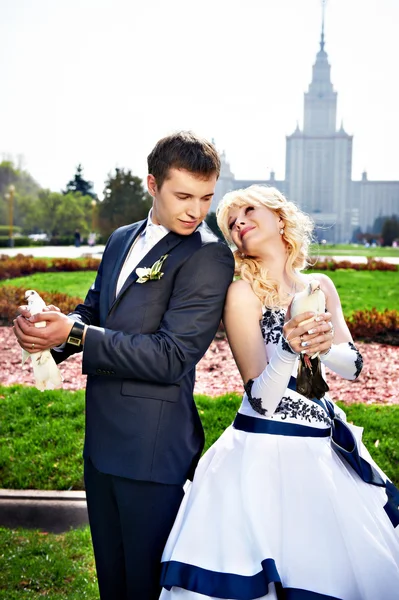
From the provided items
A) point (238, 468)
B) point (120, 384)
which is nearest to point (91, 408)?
point (120, 384)

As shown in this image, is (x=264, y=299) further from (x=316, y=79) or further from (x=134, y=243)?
(x=316, y=79)

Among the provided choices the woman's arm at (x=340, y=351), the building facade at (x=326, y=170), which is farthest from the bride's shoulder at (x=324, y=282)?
the building facade at (x=326, y=170)

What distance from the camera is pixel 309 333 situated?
6.42 ft

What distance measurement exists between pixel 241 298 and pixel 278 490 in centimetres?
71

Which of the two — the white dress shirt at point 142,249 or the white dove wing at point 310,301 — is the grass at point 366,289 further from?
the white dove wing at point 310,301

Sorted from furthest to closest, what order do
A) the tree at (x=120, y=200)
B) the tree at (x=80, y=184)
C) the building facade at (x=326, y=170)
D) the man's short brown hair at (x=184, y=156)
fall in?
the building facade at (x=326, y=170), the tree at (x=80, y=184), the tree at (x=120, y=200), the man's short brown hair at (x=184, y=156)

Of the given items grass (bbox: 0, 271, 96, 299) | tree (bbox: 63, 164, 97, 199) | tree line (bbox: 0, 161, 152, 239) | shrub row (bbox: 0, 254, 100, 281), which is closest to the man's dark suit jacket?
grass (bbox: 0, 271, 96, 299)

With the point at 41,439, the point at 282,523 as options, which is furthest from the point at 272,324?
the point at 41,439

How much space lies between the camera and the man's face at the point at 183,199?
85.7 inches

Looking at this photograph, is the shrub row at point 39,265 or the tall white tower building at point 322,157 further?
the tall white tower building at point 322,157

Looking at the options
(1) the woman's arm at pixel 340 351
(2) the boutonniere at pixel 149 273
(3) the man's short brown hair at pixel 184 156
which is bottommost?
(1) the woman's arm at pixel 340 351

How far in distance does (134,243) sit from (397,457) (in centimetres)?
324

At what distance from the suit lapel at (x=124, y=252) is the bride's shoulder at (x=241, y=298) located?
42 cm

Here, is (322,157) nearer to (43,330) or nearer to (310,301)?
(310,301)
